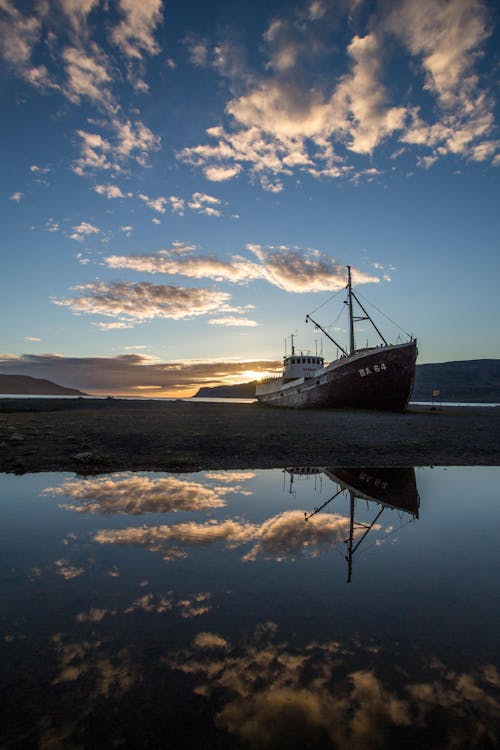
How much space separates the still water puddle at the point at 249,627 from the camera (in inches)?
104

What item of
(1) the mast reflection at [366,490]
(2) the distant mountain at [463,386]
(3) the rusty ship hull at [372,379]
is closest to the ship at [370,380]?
(3) the rusty ship hull at [372,379]

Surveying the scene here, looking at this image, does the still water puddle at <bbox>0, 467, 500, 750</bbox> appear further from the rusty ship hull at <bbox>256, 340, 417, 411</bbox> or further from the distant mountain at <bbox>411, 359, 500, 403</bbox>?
the distant mountain at <bbox>411, 359, 500, 403</bbox>

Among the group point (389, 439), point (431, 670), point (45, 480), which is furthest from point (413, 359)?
point (431, 670)

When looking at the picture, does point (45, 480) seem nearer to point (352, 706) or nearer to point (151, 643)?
point (151, 643)

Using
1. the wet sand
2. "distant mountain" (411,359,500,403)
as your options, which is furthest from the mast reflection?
"distant mountain" (411,359,500,403)

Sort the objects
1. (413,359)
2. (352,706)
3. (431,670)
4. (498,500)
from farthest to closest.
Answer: (413,359) < (498,500) < (431,670) < (352,706)

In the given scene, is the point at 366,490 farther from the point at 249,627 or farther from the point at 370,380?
the point at 370,380

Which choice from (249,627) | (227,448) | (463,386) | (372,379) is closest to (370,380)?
(372,379)

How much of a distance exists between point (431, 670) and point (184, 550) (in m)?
3.52

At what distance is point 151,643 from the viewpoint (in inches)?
140

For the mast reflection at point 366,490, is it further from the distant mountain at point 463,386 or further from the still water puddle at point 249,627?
the distant mountain at point 463,386

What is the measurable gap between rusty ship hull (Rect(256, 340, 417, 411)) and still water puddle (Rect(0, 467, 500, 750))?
30959mm

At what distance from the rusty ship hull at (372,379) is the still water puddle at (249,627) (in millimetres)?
30959

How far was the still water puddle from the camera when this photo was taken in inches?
104
